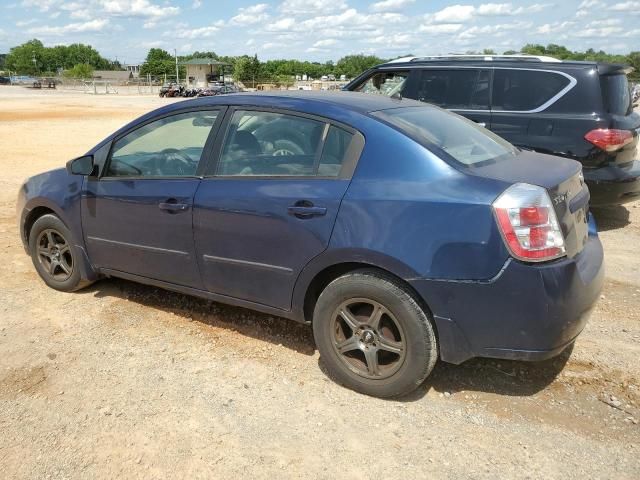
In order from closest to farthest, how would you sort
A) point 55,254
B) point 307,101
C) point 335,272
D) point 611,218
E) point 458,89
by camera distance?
1. point 335,272
2. point 307,101
3. point 55,254
4. point 458,89
5. point 611,218

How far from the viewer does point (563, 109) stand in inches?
238

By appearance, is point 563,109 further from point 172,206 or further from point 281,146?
point 172,206

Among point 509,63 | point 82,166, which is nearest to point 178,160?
point 82,166

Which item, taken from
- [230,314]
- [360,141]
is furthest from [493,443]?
[230,314]

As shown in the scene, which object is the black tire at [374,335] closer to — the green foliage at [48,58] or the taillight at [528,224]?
the taillight at [528,224]

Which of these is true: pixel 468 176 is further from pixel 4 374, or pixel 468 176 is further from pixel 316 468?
pixel 4 374

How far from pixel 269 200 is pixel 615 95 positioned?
4.61m

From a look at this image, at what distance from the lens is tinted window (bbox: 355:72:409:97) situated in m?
7.56

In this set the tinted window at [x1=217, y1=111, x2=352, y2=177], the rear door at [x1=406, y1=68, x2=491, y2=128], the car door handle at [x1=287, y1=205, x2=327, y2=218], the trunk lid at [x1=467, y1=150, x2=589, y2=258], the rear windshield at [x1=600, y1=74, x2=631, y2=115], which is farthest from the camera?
the rear door at [x1=406, y1=68, x2=491, y2=128]

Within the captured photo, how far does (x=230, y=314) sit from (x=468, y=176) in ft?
7.25

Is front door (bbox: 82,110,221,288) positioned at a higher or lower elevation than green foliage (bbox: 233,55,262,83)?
lower

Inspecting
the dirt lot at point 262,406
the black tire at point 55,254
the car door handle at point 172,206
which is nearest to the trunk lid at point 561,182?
the dirt lot at point 262,406

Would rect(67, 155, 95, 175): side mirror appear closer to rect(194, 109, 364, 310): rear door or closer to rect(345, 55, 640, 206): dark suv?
rect(194, 109, 364, 310): rear door

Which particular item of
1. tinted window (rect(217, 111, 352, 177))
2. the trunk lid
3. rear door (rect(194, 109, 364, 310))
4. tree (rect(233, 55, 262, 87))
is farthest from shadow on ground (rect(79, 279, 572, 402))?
tree (rect(233, 55, 262, 87))
